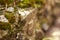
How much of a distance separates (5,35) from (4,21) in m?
0.15

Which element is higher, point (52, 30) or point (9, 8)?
point (9, 8)

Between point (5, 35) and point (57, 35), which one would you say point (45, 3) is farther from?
point (5, 35)

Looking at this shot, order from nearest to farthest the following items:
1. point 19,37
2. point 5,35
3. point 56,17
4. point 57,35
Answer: point 5,35 < point 19,37 < point 57,35 < point 56,17

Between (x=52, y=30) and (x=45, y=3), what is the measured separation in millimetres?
600

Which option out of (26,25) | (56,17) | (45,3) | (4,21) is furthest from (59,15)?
(4,21)

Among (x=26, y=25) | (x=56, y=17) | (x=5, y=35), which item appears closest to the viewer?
(x=5, y=35)

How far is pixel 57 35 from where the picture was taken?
316 centimetres

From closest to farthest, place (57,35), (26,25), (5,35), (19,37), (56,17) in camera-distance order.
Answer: (5,35)
(19,37)
(26,25)
(57,35)
(56,17)

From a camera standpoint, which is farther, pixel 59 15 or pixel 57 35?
pixel 59 15

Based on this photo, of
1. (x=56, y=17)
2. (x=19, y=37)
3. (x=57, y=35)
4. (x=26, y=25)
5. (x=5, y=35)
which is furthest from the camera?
(x=56, y=17)

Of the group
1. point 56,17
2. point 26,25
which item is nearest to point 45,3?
point 56,17

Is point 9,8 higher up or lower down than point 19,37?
higher up

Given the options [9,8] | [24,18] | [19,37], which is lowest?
[19,37]

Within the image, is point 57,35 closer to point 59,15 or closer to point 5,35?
point 59,15
